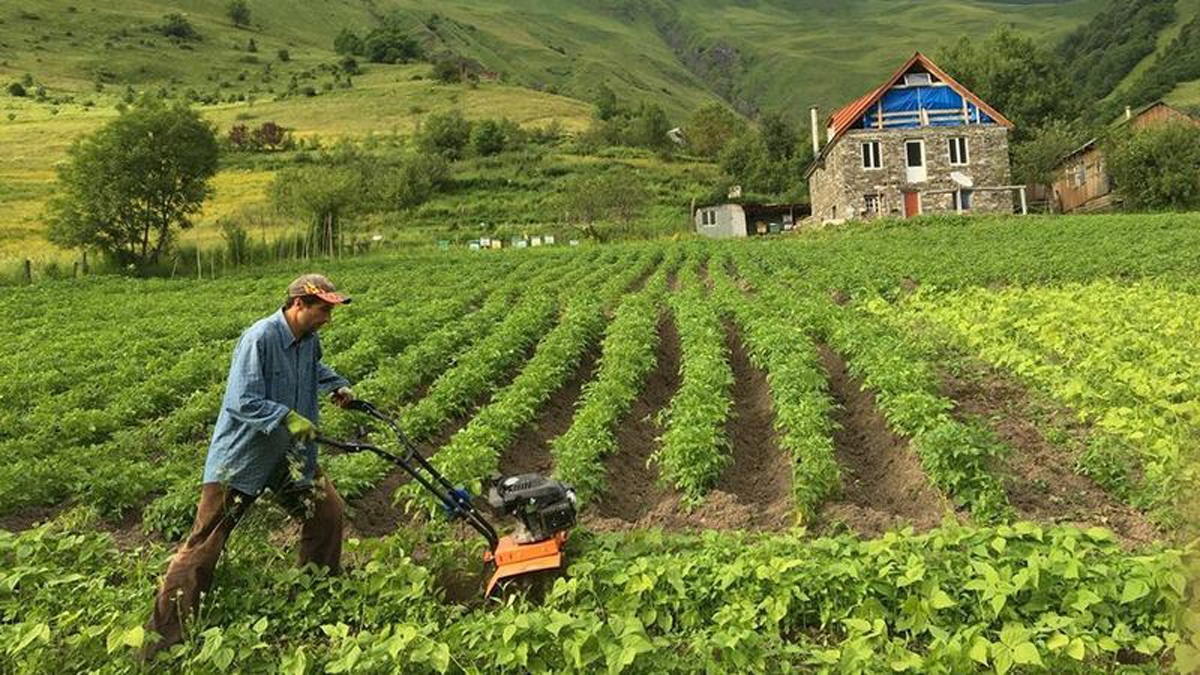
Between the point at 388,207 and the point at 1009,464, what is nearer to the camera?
the point at 1009,464

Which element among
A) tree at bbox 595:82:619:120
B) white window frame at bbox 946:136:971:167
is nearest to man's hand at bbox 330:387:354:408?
white window frame at bbox 946:136:971:167

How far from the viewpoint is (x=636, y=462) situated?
362 inches

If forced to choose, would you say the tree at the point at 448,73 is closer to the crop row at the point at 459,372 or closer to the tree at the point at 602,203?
the tree at the point at 602,203

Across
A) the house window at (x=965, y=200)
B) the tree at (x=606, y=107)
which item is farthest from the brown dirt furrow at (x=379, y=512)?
the tree at (x=606, y=107)

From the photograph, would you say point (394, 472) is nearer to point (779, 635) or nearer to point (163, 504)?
point (163, 504)

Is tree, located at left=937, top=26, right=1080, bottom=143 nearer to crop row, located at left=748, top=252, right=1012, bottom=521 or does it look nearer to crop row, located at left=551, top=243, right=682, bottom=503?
crop row, located at left=551, top=243, right=682, bottom=503

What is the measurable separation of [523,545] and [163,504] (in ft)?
13.5

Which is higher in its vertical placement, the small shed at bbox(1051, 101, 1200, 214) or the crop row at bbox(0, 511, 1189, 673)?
the small shed at bbox(1051, 101, 1200, 214)

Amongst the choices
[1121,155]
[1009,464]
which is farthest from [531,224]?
[1009,464]

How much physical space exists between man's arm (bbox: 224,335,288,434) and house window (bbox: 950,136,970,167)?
47309 millimetres

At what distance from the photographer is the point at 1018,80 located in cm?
7262

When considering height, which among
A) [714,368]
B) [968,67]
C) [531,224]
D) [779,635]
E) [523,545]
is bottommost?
[779,635]

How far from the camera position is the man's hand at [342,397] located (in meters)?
5.96

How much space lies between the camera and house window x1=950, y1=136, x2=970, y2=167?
151ft
